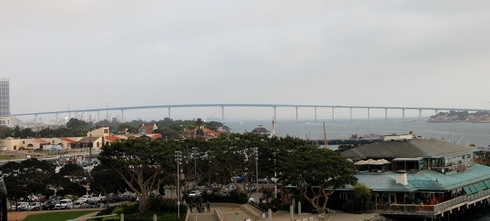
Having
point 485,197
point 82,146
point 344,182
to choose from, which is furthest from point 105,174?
point 82,146

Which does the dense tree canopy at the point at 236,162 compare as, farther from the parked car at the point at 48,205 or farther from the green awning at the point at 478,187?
the green awning at the point at 478,187

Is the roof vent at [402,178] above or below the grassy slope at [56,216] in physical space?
above

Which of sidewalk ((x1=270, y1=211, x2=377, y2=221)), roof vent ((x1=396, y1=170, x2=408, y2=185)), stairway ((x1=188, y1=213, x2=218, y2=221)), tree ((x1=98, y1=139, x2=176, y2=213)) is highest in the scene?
tree ((x1=98, y1=139, x2=176, y2=213))

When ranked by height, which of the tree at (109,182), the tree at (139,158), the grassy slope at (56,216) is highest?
the tree at (139,158)

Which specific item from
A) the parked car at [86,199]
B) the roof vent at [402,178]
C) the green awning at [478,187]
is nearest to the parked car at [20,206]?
the parked car at [86,199]

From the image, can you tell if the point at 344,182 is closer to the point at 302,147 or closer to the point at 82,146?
the point at 302,147

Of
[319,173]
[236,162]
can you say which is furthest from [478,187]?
[236,162]

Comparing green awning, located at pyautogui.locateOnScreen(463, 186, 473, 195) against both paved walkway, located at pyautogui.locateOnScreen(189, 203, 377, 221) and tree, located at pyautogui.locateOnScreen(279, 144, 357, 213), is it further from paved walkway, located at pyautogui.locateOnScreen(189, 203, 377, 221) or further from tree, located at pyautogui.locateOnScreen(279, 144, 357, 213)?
tree, located at pyautogui.locateOnScreen(279, 144, 357, 213)

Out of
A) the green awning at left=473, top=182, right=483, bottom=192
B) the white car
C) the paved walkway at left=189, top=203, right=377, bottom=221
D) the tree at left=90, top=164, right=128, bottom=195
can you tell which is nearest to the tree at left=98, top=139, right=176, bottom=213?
the paved walkway at left=189, top=203, right=377, bottom=221
